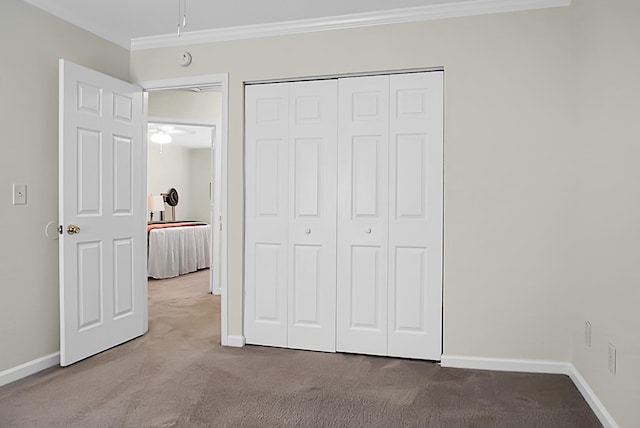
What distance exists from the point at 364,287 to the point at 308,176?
90cm

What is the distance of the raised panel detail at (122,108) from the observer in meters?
3.66

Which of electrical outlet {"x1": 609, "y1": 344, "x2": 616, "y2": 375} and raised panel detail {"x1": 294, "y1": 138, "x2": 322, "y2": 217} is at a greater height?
raised panel detail {"x1": 294, "y1": 138, "x2": 322, "y2": 217}

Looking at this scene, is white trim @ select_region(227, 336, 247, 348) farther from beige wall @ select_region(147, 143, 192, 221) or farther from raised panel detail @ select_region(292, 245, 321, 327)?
beige wall @ select_region(147, 143, 192, 221)

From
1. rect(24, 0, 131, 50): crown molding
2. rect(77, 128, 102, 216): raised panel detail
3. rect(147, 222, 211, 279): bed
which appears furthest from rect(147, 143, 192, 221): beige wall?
rect(77, 128, 102, 216): raised panel detail

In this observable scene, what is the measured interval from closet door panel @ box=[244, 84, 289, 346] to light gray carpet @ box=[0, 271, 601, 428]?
24cm

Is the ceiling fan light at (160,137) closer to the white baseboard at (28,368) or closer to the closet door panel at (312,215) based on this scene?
the closet door panel at (312,215)

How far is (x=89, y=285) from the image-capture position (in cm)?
343

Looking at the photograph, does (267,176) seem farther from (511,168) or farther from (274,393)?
(511,168)

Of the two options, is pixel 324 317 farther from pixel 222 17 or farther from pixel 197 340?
pixel 222 17

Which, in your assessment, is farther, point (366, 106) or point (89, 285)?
point (366, 106)

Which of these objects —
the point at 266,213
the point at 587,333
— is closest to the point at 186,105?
the point at 266,213

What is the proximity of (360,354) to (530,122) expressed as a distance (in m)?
1.95

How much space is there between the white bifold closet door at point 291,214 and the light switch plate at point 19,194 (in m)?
1.45

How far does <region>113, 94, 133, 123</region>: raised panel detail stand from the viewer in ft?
12.0
